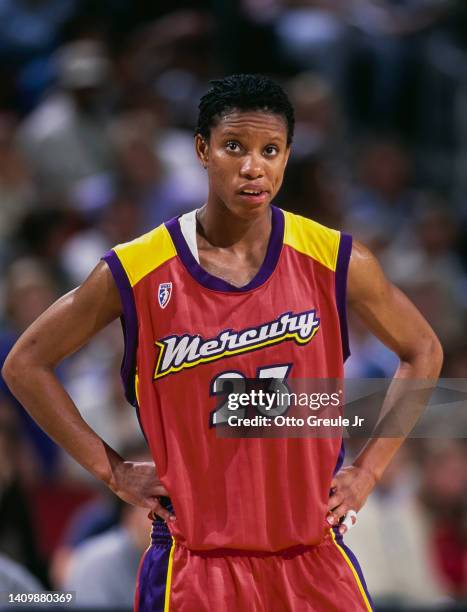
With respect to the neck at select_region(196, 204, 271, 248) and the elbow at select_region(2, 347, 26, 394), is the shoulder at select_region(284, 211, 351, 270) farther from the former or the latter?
the elbow at select_region(2, 347, 26, 394)

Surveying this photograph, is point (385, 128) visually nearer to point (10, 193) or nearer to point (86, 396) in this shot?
point (10, 193)

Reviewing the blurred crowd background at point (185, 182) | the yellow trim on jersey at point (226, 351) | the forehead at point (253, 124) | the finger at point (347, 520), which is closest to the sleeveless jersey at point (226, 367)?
the yellow trim on jersey at point (226, 351)

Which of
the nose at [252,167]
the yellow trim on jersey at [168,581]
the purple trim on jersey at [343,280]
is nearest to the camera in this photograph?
the nose at [252,167]

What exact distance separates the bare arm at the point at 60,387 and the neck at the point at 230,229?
0.33 metres

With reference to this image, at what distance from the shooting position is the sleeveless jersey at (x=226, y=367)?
3.60m

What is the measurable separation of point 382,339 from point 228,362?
545 millimetres

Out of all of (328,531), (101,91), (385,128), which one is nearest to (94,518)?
(328,531)

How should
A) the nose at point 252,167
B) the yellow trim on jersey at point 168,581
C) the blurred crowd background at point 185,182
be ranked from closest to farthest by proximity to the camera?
the nose at point 252,167
the yellow trim on jersey at point 168,581
the blurred crowd background at point 185,182

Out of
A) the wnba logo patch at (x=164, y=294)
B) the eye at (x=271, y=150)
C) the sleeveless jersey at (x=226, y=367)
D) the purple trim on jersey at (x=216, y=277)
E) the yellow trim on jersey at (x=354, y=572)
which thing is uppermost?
the eye at (x=271, y=150)

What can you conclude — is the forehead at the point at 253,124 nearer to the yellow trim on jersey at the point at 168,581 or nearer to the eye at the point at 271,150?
the eye at the point at 271,150

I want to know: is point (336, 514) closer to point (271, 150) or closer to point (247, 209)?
point (247, 209)

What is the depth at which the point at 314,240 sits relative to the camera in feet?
12.4

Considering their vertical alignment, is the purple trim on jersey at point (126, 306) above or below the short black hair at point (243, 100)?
below

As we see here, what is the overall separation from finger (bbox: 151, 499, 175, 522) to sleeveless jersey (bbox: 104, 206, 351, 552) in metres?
0.03
